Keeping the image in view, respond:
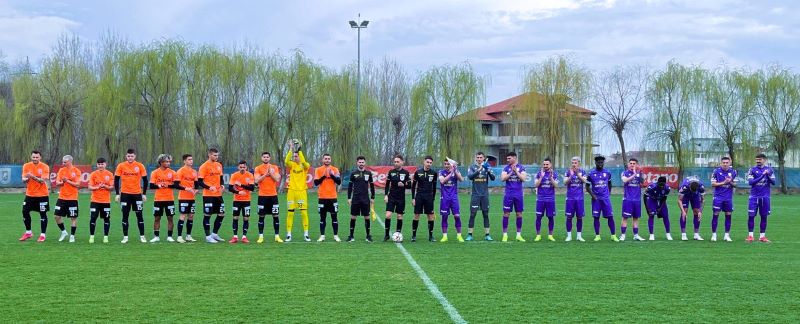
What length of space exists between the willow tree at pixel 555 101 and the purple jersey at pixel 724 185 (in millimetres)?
32161

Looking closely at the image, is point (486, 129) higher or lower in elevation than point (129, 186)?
higher

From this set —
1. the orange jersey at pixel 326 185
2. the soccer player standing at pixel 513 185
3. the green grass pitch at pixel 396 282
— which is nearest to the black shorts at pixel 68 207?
the green grass pitch at pixel 396 282

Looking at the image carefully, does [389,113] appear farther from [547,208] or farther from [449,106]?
[547,208]

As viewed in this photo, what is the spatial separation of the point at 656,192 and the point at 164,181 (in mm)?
11053

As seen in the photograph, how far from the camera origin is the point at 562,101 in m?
49.9

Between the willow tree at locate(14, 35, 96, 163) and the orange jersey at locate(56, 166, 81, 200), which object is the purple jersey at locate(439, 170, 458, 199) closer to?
the orange jersey at locate(56, 166, 81, 200)

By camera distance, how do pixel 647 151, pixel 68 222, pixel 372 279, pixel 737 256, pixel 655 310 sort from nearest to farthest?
pixel 655 310 → pixel 372 279 → pixel 737 256 → pixel 68 222 → pixel 647 151

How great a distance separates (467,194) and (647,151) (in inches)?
528

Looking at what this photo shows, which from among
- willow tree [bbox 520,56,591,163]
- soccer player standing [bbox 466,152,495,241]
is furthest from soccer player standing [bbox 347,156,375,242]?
willow tree [bbox 520,56,591,163]

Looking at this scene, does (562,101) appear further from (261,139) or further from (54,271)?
(54,271)

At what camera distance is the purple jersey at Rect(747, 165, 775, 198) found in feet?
57.4

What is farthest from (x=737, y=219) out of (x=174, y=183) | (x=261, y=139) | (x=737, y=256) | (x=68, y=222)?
(x=261, y=139)

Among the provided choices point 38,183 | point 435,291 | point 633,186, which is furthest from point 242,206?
point 633,186

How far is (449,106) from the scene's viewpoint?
2040 inches
